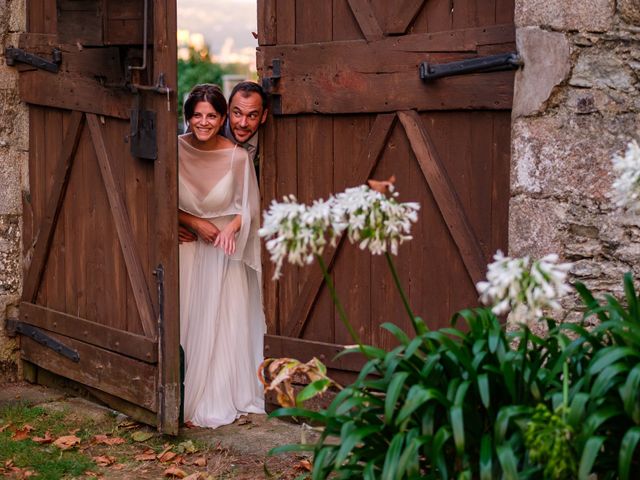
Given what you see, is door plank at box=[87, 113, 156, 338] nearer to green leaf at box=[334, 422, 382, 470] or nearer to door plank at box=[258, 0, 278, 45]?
door plank at box=[258, 0, 278, 45]

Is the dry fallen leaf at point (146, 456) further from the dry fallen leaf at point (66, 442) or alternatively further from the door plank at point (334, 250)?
the door plank at point (334, 250)

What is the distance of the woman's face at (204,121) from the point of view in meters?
6.29

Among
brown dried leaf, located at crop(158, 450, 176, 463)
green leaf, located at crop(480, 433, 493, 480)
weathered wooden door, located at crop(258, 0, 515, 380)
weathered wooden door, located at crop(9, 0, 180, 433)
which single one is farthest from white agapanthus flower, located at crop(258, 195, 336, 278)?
brown dried leaf, located at crop(158, 450, 176, 463)

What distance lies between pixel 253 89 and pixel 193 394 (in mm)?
1796

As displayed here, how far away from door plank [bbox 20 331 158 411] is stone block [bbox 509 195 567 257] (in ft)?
7.50

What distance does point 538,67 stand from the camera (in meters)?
4.70

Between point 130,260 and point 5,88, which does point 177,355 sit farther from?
point 5,88

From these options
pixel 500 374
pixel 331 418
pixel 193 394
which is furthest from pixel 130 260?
pixel 500 374

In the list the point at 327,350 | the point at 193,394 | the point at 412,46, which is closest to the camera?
the point at 412,46

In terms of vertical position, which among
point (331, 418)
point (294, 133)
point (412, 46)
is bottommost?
point (331, 418)

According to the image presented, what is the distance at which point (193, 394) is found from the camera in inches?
255

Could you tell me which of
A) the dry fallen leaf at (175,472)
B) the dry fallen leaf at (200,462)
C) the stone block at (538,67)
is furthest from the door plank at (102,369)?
the stone block at (538,67)

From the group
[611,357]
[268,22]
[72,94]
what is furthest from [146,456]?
[611,357]

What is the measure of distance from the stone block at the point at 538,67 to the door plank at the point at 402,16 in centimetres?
75
